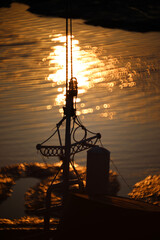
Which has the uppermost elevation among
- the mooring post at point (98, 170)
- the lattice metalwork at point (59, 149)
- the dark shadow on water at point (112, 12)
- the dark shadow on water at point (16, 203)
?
the dark shadow on water at point (112, 12)

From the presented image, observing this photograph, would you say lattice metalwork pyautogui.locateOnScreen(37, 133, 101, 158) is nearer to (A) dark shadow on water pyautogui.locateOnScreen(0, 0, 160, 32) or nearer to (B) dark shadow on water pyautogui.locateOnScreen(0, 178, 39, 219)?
(B) dark shadow on water pyautogui.locateOnScreen(0, 178, 39, 219)

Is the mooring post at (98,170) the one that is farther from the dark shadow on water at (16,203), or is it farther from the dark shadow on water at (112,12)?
the dark shadow on water at (112,12)

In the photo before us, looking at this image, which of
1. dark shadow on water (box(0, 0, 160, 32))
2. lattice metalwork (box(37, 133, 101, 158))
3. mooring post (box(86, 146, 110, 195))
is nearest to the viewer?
mooring post (box(86, 146, 110, 195))

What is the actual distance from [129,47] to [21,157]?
3624 cm

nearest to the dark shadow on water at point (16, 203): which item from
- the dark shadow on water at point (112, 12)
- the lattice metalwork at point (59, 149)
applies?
the lattice metalwork at point (59, 149)

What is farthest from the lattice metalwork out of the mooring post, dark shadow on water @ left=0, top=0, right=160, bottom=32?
dark shadow on water @ left=0, top=0, right=160, bottom=32

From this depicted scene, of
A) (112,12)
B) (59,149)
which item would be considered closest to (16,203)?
(59,149)

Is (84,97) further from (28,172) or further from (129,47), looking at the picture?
(129,47)

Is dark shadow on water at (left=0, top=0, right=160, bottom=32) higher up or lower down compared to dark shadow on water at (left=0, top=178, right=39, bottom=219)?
higher up

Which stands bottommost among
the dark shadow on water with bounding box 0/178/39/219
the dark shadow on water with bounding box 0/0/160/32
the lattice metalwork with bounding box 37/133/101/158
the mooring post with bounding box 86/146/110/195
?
the dark shadow on water with bounding box 0/178/39/219

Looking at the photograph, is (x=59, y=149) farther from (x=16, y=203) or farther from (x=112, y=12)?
(x=112, y=12)

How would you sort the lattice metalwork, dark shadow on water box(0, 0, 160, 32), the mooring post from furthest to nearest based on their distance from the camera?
dark shadow on water box(0, 0, 160, 32), the lattice metalwork, the mooring post

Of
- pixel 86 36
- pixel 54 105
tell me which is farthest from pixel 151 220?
pixel 86 36

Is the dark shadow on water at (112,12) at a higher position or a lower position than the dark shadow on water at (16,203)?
higher
